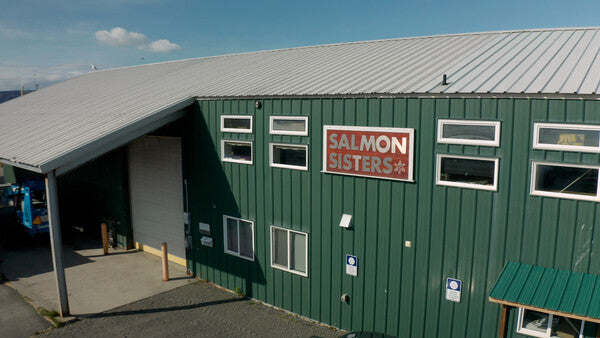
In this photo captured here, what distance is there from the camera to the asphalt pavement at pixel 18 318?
9945mm

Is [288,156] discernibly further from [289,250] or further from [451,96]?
[451,96]

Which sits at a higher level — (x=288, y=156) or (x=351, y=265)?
(x=288, y=156)

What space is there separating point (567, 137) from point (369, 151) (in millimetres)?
3543

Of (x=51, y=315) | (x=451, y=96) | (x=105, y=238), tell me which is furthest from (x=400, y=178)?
(x=105, y=238)

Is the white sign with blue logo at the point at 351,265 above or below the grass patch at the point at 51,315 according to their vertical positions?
above

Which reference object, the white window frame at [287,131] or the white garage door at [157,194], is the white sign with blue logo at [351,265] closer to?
the white window frame at [287,131]

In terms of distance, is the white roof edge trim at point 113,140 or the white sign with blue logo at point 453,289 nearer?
the white sign with blue logo at point 453,289

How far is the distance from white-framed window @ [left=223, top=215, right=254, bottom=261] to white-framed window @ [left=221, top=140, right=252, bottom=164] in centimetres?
162

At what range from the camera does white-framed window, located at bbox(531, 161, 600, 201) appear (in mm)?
6918

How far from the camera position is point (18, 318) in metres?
10.6

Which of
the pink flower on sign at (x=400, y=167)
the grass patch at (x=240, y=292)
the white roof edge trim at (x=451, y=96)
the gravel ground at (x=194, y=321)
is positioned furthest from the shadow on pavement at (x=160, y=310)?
the pink flower on sign at (x=400, y=167)

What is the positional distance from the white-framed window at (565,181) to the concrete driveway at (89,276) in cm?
986

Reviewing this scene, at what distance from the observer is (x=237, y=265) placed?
12.0 m

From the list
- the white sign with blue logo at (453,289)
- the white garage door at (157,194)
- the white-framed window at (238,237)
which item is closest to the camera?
the white sign with blue logo at (453,289)
